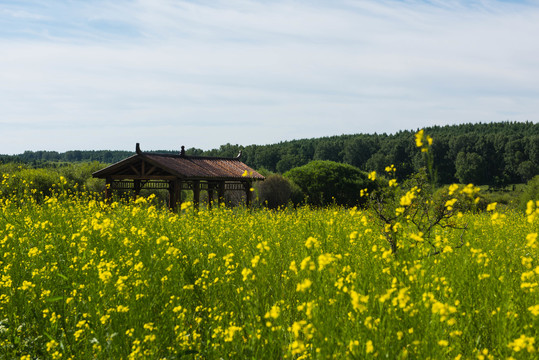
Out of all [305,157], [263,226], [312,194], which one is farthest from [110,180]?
[305,157]

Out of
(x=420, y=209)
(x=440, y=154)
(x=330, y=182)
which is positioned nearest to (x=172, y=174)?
(x=420, y=209)

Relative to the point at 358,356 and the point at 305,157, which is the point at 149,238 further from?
the point at 305,157

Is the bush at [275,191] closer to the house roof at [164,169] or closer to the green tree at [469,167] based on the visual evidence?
the house roof at [164,169]

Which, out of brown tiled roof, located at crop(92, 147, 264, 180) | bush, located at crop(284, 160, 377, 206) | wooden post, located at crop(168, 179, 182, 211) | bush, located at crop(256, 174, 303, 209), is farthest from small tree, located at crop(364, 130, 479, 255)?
bush, located at crop(284, 160, 377, 206)

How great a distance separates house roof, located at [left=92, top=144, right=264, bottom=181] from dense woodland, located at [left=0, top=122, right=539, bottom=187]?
2242 inches

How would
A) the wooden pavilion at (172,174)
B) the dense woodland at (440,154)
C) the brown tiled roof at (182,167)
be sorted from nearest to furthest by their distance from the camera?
the brown tiled roof at (182,167), the wooden pavilion at (172,174), the dense woodland at (440,154)

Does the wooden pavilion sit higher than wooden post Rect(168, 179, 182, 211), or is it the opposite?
the wooden pavilion

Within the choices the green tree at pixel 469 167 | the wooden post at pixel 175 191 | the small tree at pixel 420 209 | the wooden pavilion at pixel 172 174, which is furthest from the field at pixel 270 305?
the green tree at pixel 469 167

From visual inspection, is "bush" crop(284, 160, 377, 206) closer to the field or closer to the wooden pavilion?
the wooden pavilion

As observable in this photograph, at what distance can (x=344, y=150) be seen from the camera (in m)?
97.4

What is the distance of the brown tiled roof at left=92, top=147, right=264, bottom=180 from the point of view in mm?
17891

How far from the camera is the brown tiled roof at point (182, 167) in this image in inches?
704

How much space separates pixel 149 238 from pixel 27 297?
5.82 feet

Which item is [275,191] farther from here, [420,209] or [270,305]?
[270,305]
